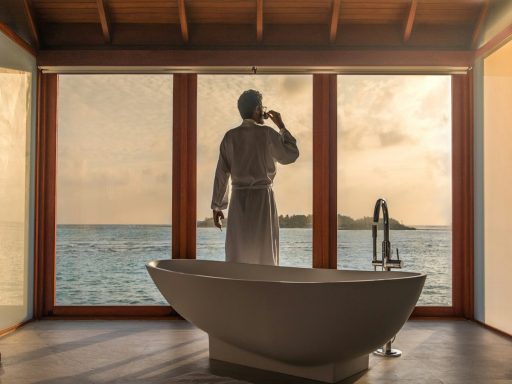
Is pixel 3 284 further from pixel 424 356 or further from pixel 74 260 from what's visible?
pixel 424 356

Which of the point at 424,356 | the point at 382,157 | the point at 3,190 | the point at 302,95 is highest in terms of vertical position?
the point at 302,95

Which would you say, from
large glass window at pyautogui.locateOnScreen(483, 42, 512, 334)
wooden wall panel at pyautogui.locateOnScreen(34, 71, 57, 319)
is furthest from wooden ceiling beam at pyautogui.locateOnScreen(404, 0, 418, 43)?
wooden wall panel at pyautogui.locateOnScreen(34, 71, 57, 319)

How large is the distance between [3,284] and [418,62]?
3149mm

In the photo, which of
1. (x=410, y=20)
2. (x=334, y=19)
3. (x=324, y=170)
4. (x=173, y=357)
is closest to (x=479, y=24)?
(x=410, y=20)

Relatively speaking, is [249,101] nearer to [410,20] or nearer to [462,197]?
[410,20]

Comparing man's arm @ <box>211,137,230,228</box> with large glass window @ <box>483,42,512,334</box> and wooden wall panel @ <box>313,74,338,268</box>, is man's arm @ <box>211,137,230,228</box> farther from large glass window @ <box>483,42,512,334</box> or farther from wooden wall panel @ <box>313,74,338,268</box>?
large glass window @ <box>483,42,512,334</box>

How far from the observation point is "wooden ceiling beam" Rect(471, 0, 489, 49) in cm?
393

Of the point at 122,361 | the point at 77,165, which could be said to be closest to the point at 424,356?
the point at 122,361

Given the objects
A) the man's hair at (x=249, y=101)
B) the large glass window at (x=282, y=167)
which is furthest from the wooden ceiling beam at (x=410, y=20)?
the man's hair at (x=249, y=101)

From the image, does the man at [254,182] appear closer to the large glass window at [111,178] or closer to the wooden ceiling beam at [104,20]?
the large glass window at [111,178]

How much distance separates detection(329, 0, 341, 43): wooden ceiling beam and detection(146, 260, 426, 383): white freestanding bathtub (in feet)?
6.64

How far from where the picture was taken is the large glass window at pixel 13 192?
343 cm

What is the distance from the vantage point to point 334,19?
3963 mm

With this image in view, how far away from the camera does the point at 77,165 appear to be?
13.7 feet
